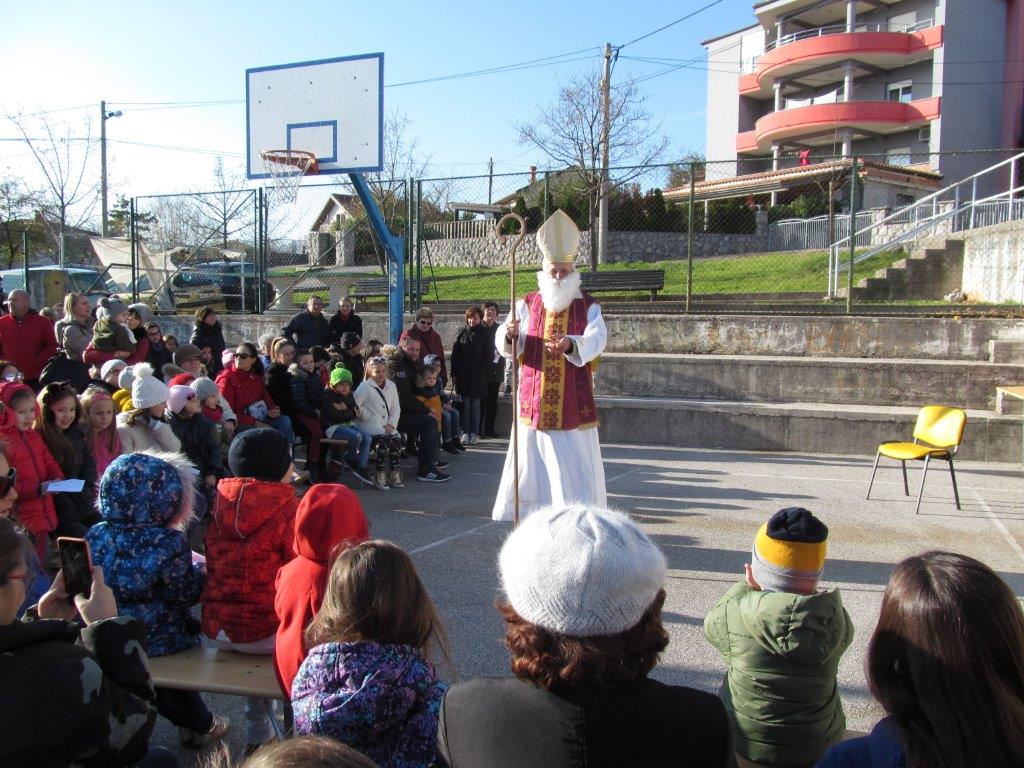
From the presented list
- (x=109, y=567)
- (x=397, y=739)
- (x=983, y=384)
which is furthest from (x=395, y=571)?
(x=983, y=384)

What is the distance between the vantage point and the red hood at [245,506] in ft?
11.4

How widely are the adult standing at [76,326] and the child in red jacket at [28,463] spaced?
3902 mm

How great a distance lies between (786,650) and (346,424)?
651 cm

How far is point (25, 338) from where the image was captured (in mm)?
9711

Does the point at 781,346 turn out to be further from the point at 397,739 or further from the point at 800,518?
the point at 397,739

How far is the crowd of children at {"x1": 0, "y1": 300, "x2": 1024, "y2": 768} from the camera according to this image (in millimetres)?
1641

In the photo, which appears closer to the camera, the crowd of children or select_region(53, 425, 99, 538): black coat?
the crowd of children

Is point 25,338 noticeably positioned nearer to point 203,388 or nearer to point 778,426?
point 203,388

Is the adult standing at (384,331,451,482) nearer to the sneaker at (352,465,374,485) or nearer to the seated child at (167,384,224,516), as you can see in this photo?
the sneaker at (352,465,374,485)

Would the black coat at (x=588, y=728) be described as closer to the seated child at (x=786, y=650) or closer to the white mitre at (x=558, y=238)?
the seated child at (x=786, y=650)

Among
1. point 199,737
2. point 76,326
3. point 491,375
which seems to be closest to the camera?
point 199,737

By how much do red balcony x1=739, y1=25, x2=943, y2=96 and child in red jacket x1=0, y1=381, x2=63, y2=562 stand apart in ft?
116

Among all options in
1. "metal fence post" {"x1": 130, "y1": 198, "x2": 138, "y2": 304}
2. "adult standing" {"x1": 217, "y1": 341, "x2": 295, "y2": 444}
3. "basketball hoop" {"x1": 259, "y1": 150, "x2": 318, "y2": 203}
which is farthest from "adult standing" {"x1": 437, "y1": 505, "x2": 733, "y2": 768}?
"metal fence post" {"x1": 130, "y1": 198, "x2": 138, "y2": 304}

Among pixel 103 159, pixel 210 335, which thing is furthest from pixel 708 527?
pixel 103 159
